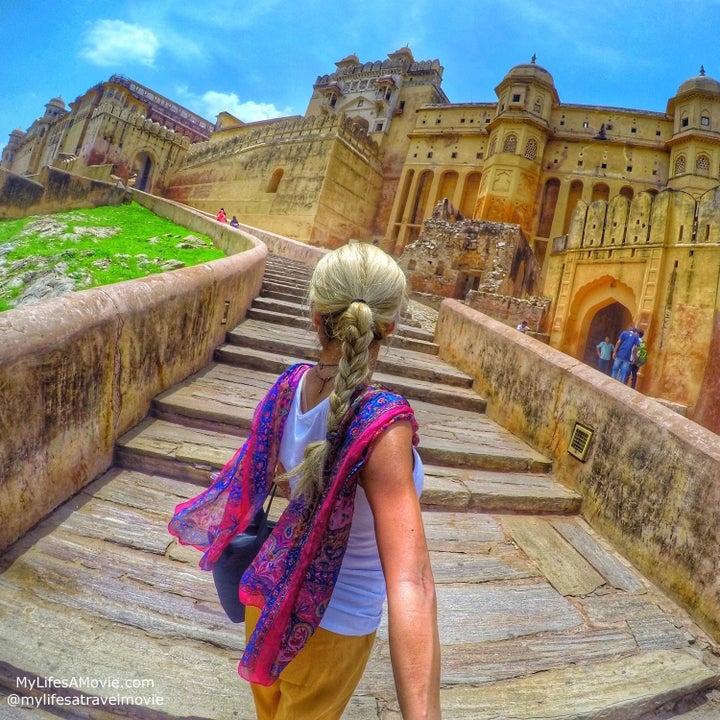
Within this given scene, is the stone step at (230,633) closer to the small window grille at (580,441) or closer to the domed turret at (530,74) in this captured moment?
the small window grille at (580,441)

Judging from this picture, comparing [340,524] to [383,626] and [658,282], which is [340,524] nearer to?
[383,626]

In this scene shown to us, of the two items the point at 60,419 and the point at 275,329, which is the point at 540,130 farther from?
the point at 60,419

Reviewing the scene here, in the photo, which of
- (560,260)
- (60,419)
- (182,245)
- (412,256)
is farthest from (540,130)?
(60,419)

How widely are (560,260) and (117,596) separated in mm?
18592

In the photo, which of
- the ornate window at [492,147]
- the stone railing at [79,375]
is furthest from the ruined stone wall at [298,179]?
the stone railing at [79,375]

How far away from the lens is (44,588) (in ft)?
6.23

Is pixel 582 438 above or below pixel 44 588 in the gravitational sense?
above

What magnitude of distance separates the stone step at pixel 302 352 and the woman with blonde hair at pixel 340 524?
12.7 feet

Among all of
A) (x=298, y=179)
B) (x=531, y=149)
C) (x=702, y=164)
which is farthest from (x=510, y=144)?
(x=298, y=179)

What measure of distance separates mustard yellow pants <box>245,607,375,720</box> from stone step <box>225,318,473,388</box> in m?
3.98

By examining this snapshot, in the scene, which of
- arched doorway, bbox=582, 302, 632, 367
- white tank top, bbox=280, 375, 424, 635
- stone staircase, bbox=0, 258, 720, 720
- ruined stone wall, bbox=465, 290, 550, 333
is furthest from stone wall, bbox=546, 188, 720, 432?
white tank top, bbox=280, 375, 424, 635

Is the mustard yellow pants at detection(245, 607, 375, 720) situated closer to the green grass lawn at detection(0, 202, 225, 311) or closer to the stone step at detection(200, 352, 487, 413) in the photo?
the stone step at detection(200, 352, 487, 413)

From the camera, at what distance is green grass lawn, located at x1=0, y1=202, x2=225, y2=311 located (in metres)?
8.53

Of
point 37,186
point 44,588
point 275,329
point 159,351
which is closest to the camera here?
point 44,588
